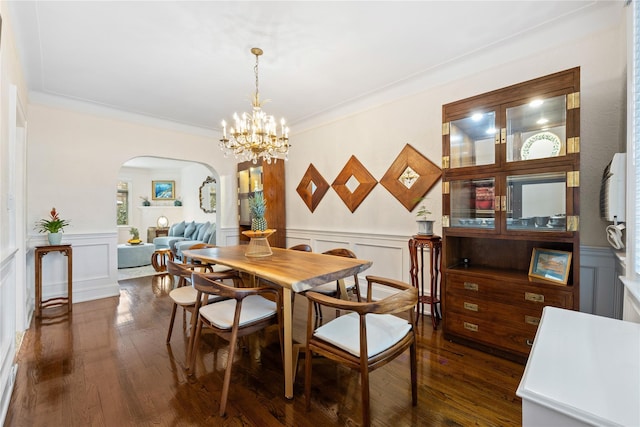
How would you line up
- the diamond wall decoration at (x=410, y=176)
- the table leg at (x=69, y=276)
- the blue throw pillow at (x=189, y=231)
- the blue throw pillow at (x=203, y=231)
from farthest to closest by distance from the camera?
the blue throw pillow at (x=189, y=231), the blue throw pillow at (x=203, y=231), the table leg at (x=69, y=276), the diamond wall decoration at (x=410, y=176)

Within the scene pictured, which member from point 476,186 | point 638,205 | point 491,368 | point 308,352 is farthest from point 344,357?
point 476,186

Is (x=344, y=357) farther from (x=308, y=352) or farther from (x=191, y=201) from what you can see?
(x=191, y=201)

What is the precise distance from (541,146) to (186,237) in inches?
286

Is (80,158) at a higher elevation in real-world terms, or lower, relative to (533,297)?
higher

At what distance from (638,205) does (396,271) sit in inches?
90.2

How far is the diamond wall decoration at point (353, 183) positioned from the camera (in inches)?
150

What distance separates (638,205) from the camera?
143cm

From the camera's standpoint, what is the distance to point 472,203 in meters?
2.55

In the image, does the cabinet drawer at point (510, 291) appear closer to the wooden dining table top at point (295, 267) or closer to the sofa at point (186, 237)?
the wooden dining table top at point (295, 267)

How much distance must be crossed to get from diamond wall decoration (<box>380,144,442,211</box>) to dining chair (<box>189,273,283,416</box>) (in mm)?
1995

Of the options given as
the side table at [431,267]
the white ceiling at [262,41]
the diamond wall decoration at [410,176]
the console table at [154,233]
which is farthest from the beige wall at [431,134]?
the console table at [154,233]

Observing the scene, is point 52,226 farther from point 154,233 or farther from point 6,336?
point 154,233

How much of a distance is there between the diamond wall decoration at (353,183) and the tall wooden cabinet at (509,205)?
1321 millimetres


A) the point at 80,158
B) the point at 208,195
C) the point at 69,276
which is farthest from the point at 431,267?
the point at 208,195
